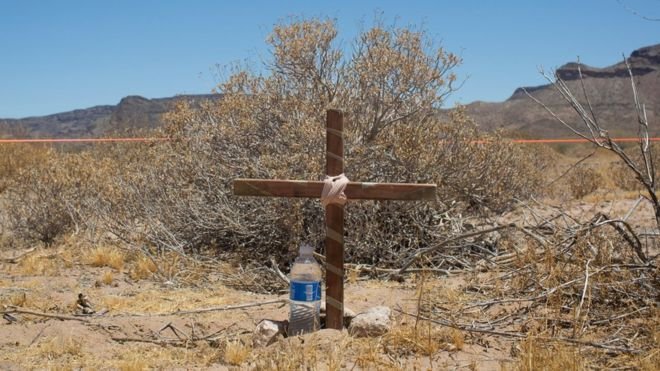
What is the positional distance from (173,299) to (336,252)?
167 centimetres

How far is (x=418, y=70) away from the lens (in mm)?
7641

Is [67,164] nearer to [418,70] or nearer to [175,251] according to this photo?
[175,251]

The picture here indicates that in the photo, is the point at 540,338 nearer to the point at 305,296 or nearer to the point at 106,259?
the point at 305,296

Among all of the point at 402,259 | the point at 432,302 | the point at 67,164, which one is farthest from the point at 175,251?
the point at 67,164

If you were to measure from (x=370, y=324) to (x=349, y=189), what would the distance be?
0.81 metres

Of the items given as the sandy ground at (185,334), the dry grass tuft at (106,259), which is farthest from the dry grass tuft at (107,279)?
the dry grass tuft at (106,259)

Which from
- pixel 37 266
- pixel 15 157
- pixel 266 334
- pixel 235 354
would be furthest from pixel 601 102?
pixel 235 354

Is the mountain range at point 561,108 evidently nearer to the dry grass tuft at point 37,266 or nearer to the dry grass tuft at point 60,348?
the dry grass tuft at point 37,266

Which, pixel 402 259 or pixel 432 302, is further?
pixel 402 259


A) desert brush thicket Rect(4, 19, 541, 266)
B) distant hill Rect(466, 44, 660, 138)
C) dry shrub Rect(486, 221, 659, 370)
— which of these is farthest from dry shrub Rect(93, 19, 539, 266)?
distant hill Rect(466, 44, 660, 138)

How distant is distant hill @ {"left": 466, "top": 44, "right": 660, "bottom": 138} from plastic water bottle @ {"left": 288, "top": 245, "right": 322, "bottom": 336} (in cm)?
4818

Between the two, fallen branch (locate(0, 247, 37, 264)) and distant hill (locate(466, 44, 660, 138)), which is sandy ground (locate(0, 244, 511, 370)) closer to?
fallen branch (locate(0, 247, 37, 264))

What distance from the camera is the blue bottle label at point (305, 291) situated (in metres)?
4.11

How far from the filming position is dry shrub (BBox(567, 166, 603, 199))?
12883mm
